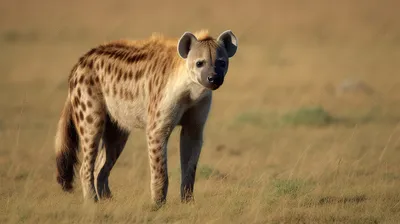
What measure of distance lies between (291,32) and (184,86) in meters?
20.8

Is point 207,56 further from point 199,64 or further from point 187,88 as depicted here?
point 187,88

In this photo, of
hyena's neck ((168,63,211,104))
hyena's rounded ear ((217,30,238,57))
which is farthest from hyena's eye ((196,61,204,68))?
hyena's rounded ear ((217,30,238,57))

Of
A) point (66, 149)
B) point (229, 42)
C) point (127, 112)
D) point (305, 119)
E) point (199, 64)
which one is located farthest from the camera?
point (305, 119)

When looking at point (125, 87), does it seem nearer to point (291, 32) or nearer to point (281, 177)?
point (281, 177)

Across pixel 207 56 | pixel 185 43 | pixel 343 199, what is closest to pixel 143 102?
pixel 185 43

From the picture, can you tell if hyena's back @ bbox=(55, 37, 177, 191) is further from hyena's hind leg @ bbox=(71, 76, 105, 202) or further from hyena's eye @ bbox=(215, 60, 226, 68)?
hyena's eye @ bbox=(215, 60, 226, 68)

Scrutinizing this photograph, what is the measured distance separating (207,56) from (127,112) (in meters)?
0.94

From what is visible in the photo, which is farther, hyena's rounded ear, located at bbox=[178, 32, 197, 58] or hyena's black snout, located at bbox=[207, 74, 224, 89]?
hyena's rounded ear, located at bbox=[178, 32, 197, 58]

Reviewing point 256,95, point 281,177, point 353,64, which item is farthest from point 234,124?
point 353,64

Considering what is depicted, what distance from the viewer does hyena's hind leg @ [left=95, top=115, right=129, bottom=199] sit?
25.0 ft

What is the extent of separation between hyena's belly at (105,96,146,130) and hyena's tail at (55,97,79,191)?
45 centimetres

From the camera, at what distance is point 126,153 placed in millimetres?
10648

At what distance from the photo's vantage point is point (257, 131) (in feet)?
39.5

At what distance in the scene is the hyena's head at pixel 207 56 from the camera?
6648 millimetres
